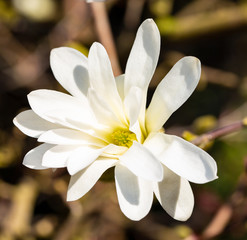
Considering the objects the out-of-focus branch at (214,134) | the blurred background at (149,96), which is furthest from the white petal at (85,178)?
the blurred background at (149,96)

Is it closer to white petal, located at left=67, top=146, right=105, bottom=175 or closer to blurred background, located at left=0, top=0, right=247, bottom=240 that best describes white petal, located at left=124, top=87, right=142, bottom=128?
white petal, located at left=67, top=146, right=105, bottom=175

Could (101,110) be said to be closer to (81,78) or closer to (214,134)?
(81,78)

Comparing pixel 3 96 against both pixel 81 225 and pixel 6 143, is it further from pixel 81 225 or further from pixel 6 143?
pixel 81 225

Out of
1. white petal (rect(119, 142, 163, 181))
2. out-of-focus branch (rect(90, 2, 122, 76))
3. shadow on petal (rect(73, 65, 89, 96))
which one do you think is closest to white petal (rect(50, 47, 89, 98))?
shadow on petal (rect(73, 65, 89, 96))

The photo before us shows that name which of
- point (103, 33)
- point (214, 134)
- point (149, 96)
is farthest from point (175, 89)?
point (149, 96)

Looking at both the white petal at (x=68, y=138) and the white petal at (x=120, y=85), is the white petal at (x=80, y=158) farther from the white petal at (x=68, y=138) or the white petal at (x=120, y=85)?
the white petal at (x=120, y=85)

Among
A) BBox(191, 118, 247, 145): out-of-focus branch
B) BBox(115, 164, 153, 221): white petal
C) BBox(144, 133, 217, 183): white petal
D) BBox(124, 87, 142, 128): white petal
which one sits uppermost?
BBox(124, 87, 142, 128): white petal
